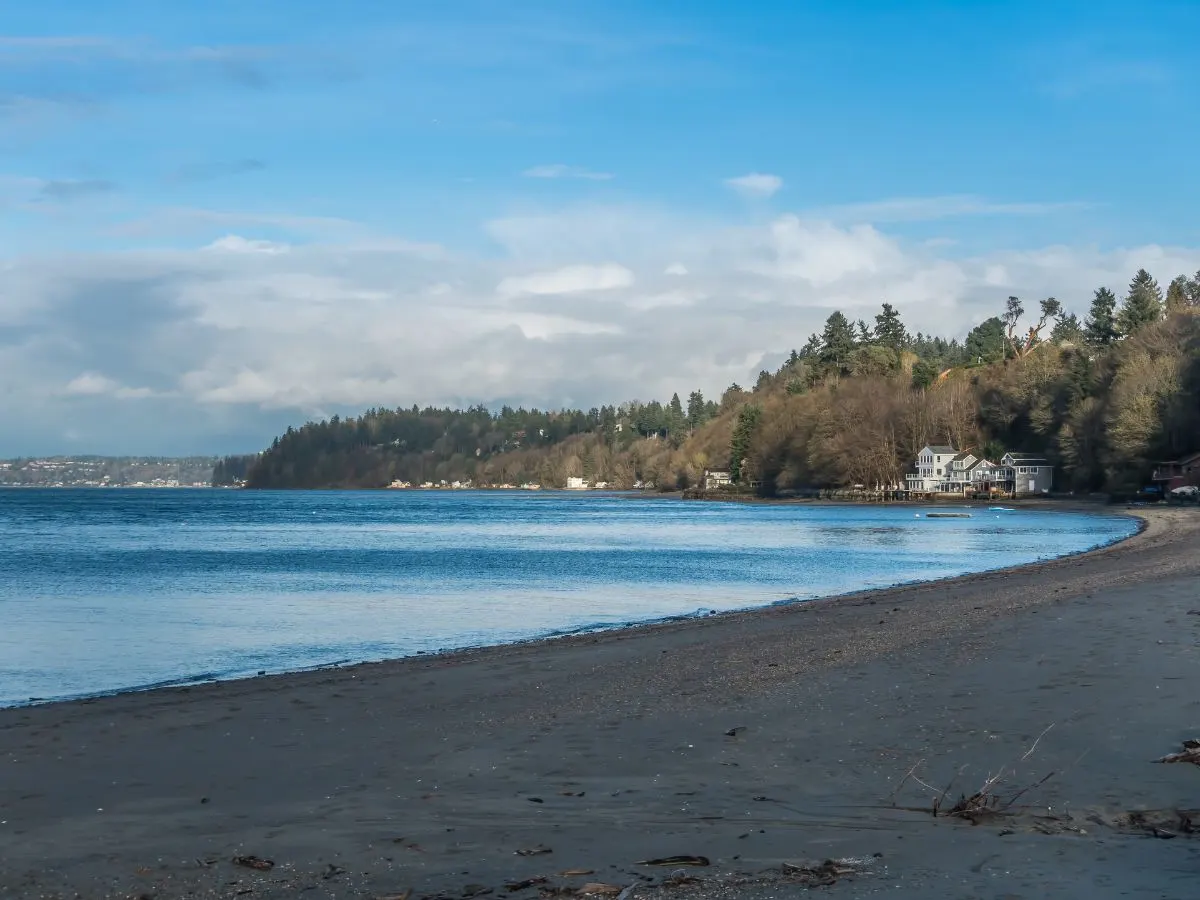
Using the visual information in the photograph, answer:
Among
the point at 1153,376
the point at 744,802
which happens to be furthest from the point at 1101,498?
the point at 744,802

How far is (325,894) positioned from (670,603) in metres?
23.4

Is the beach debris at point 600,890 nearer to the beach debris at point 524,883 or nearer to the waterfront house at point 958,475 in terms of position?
the beach debris at point 524,883

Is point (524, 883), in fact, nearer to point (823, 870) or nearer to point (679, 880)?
point (679, 880)

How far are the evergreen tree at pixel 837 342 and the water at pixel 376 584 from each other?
105 metres

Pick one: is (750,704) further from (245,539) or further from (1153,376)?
(1153,376)

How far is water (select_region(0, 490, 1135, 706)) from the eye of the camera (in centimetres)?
2089

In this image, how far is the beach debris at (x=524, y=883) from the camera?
22.8ft

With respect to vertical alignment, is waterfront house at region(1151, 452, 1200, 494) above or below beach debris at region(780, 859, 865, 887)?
above

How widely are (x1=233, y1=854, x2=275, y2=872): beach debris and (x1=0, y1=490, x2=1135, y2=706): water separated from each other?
9692 millimetres

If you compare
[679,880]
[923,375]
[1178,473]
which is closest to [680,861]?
[679,880]

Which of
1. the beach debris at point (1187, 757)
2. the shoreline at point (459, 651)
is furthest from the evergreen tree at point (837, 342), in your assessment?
the beach debris at point (1187, 757)

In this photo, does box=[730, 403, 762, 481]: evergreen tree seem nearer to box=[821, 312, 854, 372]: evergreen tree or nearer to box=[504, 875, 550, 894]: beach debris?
box=[821, 312, 854, 372]: evergreen tree

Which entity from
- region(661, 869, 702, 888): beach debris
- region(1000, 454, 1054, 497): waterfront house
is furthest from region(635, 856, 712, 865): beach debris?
region(1000, 454, 1054, 497): waterfront house

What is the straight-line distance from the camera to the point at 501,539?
233 feet
